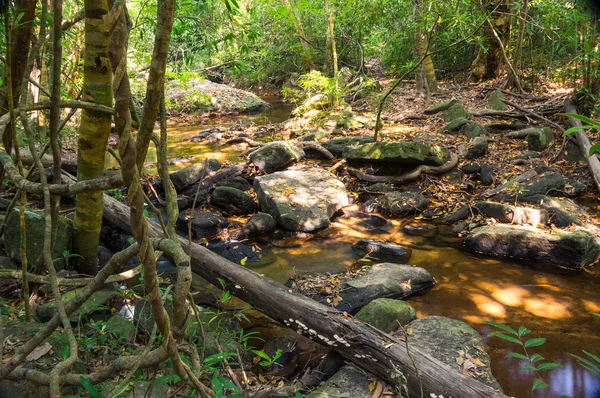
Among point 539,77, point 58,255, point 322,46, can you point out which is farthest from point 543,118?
point 322,46

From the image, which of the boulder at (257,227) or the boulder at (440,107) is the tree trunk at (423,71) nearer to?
the boulder at (440,107)

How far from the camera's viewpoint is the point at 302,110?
1249cm

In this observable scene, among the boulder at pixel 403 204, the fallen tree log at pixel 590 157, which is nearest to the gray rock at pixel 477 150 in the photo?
the fallen tree log at pixel 590 157

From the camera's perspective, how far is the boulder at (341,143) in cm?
881

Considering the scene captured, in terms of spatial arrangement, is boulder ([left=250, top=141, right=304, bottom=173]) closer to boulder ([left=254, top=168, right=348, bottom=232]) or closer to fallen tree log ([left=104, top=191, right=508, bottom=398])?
boulder ([left=254, top=168, right=348, bottom=232])

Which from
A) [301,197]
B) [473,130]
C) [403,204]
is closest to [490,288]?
[403,204]

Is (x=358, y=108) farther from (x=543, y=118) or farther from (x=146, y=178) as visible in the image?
(x=146, y=178)

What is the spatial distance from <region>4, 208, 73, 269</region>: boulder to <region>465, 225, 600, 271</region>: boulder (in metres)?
4.70

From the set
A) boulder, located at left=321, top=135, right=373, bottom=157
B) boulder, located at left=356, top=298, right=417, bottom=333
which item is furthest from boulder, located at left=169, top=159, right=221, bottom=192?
boulder, located at left=356, top=298, right=417, bottom=333

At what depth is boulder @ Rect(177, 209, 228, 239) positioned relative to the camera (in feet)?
19.8

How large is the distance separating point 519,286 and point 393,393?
261cm

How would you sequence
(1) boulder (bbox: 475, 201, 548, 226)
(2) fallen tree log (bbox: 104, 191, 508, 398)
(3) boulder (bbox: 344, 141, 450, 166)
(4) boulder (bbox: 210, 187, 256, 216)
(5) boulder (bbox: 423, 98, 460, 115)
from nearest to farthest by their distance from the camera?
(2) fallen tree log (bbox: 104, 191, 508, 398)
(1) boulder (bbox: 475, 201, 548, 226)
(4) boulder (bbox: 210, 187, 256, 216)
(3) boulder (bbox: 344, 141, 450, 166)
(5) boulder (bbox: 423, 98, 460, 115)

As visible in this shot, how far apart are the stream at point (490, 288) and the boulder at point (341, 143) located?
2.22 meters

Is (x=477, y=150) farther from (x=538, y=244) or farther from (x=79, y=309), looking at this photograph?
(x=79, y=309)
